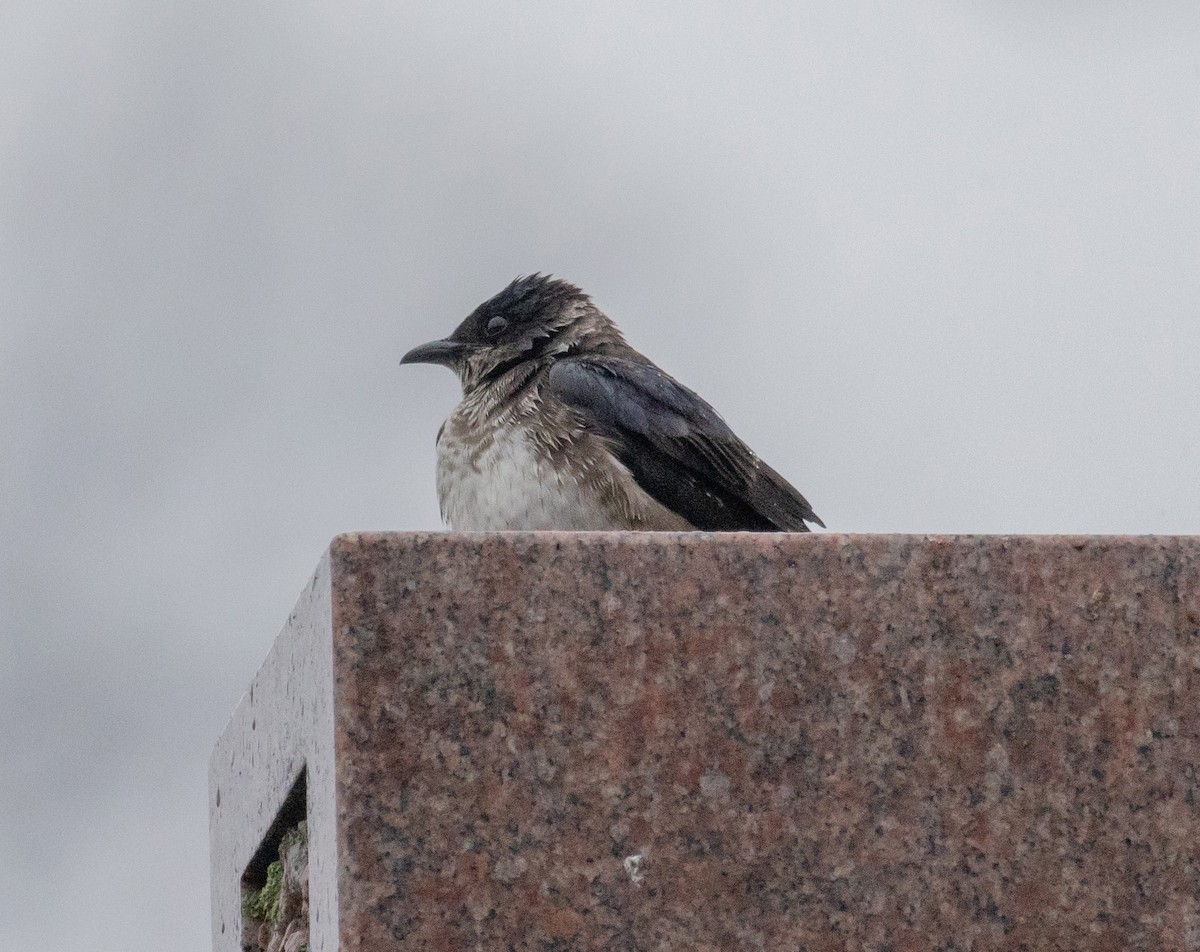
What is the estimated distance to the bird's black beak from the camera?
745cm

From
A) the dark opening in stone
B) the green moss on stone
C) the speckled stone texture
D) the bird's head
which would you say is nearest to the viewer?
the speckled stone texture

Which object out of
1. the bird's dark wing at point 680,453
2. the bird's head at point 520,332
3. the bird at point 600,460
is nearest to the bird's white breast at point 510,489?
the bird at point 600,460

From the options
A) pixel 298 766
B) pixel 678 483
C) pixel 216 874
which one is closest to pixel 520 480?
pixel 678 483

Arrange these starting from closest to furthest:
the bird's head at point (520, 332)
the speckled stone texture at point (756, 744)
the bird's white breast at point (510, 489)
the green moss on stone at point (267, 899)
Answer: the speckled stone texture at point (756, 744) → the green moss on stone at point (267, 899) → the bird's white breast at point (510, 489) → the bird's head at point (520, 332)

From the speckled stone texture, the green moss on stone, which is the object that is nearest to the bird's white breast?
the green moss on stone

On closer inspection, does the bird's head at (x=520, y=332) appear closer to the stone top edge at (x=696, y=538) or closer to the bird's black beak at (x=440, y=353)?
the bird's black beak at (x=440, y=353)

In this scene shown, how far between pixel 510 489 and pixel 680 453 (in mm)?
644

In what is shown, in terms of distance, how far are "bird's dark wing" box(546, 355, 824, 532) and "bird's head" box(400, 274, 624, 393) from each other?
2.08 feet

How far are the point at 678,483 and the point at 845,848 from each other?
294 cm

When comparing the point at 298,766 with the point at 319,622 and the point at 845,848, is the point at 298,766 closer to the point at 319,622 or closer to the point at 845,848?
the point at 319,622

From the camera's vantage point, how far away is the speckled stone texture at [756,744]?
3.25 metres

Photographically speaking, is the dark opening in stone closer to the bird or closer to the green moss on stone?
the green moss on stone

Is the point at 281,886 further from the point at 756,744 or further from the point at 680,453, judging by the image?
the point at 680,453

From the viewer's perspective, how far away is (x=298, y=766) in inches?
146
